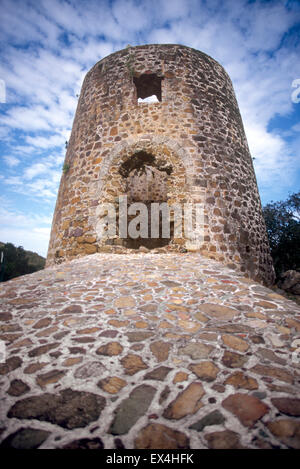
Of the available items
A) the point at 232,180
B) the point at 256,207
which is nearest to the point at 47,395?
the point at 232,180

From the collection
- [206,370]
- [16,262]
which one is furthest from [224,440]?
[16,262]

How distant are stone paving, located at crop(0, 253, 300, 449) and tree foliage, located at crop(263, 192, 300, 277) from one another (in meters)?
7.23

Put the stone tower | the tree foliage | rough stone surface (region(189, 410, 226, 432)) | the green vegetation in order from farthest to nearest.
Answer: the green vegetation, the tree foliage, the stone tower, rough stone surface (region(189, 410, 226, 432))

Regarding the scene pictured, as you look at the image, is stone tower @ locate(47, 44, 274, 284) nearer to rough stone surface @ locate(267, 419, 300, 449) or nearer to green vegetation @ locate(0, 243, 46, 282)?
rough stone surface @ locate(267, 419, 300, 449)

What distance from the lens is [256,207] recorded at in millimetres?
6867

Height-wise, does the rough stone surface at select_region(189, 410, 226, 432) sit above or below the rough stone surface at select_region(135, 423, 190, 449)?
above

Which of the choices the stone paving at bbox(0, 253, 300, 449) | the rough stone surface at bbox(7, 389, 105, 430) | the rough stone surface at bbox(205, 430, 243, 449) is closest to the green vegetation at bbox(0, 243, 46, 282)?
the stone paving at bbox(0, 253, 300, 449)

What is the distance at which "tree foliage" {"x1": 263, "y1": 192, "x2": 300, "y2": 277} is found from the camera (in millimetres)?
9227

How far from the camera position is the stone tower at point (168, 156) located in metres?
5.80

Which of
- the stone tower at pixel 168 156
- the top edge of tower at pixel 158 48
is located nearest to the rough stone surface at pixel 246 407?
the stone tower at pixel 168 156

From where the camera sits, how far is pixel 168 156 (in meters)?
6.00

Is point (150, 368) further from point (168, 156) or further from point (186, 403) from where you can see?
point (168, 156)

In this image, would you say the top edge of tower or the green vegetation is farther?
the green vegetation

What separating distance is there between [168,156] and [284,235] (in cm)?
674
